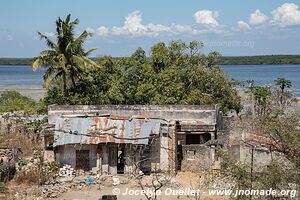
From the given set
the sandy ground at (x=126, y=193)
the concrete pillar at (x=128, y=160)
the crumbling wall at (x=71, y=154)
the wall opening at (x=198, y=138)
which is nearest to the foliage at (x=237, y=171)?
the sandy ground at (x=126, y=193)

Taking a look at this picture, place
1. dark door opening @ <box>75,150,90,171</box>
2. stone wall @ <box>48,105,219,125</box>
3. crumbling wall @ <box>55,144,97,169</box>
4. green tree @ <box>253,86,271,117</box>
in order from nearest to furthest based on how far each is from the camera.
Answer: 1. crumbling wall @ <box>55,144,97,169</box>
2. dark door opening @ <box>75,150,90,171</box>
3. stone wall @ <box>48,105,219,125</box>
4. green tree @ <box>253,86,271,117</box>

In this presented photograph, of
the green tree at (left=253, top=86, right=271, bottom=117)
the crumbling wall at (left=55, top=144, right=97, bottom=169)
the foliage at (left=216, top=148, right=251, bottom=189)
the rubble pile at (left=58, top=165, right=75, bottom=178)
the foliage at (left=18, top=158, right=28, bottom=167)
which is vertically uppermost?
the foliage at (left=216, top=148, right=251, bottom=189)

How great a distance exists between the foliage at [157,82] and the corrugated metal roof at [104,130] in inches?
244

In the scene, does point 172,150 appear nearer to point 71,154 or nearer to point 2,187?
point 71,154

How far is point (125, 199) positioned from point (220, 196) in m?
3.61

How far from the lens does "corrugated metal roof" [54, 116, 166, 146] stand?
20.7 metres

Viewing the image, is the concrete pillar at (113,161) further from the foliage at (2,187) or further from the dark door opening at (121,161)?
the foliage at (2,187)

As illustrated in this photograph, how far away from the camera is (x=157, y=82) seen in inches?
1156

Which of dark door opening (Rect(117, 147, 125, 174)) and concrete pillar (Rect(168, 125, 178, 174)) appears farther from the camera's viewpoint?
dark door opening (Rect(117, 147, 125, 174))

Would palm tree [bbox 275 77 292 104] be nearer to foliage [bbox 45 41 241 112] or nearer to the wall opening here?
foliage [bbox 45 41 241 112]

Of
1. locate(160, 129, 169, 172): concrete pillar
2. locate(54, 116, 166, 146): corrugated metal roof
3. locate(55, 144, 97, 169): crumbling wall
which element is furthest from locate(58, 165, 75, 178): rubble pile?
locate(160, 129, 169, 172): concrete pillar

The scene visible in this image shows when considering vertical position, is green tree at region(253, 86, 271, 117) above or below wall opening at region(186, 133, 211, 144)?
above

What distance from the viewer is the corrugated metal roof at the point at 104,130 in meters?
20.7

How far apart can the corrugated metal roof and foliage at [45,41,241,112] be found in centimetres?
620
